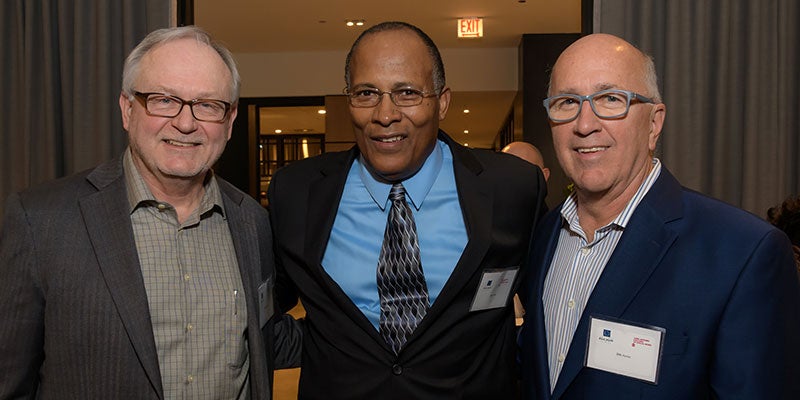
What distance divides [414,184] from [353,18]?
6.65 m

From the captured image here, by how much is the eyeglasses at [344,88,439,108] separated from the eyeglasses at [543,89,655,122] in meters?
0.40

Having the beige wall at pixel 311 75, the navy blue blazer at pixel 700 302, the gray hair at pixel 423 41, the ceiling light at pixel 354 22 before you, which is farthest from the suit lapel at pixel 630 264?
the beige wall at pixel 311 75

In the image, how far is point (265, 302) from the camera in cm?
190

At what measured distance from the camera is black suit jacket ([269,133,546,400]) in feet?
5.89

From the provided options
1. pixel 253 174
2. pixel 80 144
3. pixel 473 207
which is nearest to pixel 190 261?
pixel 473 207

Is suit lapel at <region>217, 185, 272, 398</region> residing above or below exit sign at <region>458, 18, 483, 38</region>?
below

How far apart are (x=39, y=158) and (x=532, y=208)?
2.69 meters

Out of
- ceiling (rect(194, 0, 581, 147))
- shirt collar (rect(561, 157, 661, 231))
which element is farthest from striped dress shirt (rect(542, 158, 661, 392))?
ceiling (rect(194, 0, 581, 147))

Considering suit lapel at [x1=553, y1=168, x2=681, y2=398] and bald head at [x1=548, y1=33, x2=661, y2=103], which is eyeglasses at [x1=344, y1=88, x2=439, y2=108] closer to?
bald head at [x1=548, y1=33, x2=661, y2=103]

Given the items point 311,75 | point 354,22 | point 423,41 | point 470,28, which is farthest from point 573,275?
point 311,75

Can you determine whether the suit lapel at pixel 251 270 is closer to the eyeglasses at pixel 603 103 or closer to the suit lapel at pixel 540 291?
the suit lapel at pixel 540 291

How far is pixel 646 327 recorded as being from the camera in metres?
1.48

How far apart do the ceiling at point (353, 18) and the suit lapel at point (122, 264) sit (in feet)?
20.0

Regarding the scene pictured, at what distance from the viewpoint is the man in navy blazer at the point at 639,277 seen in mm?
1394
